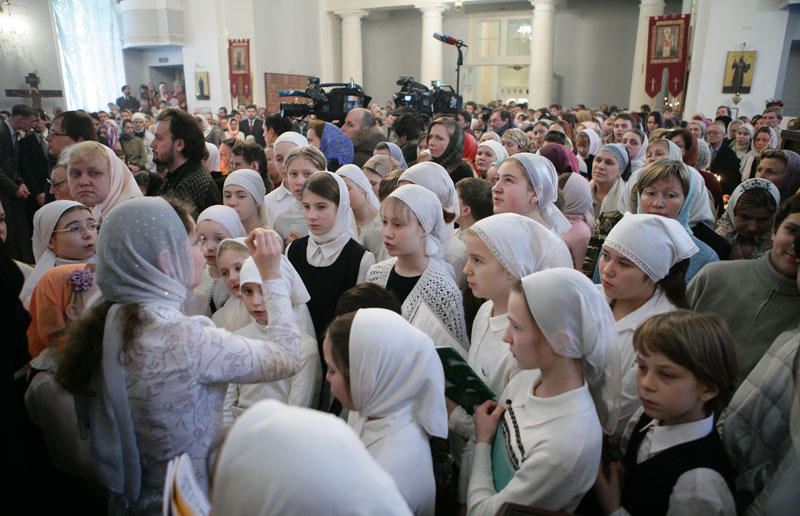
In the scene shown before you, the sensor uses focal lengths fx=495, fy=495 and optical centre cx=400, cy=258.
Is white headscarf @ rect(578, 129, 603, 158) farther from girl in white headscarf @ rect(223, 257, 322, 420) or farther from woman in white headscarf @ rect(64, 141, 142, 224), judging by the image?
woman in white headscarf @ rect(64, 141, 142, 224)

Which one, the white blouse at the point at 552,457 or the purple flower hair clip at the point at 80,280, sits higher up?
the purple flower hair clip at the point at 80,280

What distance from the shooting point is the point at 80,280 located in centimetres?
222

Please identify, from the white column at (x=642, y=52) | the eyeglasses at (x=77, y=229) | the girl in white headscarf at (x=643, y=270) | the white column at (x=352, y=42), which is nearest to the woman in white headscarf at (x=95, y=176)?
the eyeglasses at (x=77, y=229)

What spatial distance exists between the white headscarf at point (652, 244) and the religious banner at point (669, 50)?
48.1ft

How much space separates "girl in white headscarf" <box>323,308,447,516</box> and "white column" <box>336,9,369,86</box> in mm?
19909

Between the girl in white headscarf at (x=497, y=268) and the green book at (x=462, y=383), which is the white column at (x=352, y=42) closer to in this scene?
the girl in white headscarf at (x=497, y=268)

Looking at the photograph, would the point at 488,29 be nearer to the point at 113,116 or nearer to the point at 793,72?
the point at 793,72

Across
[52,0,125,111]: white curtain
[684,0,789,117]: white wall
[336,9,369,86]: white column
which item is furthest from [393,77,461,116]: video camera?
[52,0,125,111]: white curtain

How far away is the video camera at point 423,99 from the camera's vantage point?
24.6 ft

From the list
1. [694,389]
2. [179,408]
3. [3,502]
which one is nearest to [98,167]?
[3,502]

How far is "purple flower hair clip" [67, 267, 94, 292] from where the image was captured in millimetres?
2213

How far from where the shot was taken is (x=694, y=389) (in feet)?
4.77

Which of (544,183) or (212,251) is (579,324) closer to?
(544,183)

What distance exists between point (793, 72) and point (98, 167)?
1845 cm
